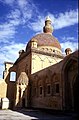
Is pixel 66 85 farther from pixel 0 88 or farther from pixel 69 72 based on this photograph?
pixel 0 88

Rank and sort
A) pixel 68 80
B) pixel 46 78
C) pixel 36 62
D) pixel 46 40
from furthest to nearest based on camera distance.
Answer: pixel 46 40
pixel 36 62
pixel 46 78
pixel 68 80

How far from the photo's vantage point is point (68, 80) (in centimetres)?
1711

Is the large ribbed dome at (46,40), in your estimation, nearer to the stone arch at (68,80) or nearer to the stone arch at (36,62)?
the stone arch at (36,62)

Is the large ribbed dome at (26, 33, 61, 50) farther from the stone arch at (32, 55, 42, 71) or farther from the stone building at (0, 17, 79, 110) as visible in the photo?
the stone arch at (32, 55, 42, 71)

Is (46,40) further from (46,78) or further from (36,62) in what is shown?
(46,78)

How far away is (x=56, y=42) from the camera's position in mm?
32344

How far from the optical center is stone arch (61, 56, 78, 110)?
16391mm

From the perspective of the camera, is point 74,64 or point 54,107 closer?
point 74,64

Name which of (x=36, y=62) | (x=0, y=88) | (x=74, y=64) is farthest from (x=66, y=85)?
(x=0, y=88)

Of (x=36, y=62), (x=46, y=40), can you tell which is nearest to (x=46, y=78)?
(x=36, y=62)

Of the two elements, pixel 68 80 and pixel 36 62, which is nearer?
pixel 68 80

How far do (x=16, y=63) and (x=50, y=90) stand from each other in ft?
47.5

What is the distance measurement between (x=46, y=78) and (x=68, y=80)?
4.44 m

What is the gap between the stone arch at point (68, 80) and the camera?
645 inches
